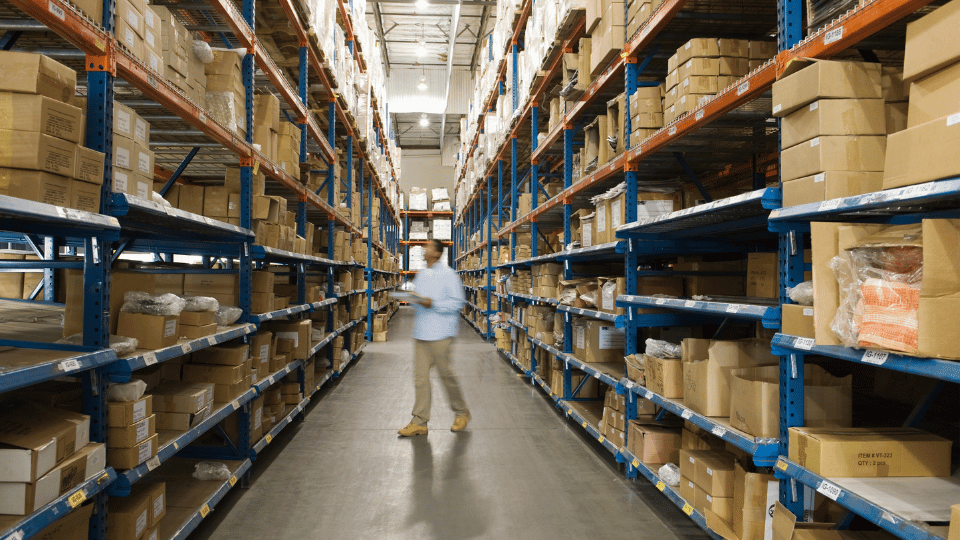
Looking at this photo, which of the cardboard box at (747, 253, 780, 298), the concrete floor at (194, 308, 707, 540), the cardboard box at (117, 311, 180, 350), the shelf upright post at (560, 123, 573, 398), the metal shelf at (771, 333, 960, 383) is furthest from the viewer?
the shelf upright post at (560, 123, 573, 398)

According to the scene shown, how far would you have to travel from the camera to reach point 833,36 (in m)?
2.05

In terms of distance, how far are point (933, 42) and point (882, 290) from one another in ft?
2.57

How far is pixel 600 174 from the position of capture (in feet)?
14.9

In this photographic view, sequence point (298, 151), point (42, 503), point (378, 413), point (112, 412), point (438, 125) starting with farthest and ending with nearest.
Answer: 1. point (438, 125)
2. point (378, 413)
3. point (298, 151)
4. point (112, 412)
5. point (42, 503)

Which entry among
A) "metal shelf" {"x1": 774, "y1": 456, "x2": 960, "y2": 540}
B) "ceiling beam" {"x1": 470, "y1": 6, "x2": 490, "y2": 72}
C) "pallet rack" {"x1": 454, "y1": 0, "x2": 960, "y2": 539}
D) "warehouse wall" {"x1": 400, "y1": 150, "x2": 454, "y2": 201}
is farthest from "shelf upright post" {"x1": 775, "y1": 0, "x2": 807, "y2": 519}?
"warehouse wall" {"x1": 400, "y1": 150, "x2": 454, "y2": 201}

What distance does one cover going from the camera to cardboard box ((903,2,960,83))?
1.59m

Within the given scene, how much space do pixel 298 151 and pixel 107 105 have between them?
3.16 m

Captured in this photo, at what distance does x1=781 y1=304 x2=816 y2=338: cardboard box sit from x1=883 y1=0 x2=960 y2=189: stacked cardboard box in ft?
1.84

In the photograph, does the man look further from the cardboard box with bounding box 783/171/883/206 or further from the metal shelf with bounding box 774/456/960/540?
the cardboard box with bounding box 783/171/883/206

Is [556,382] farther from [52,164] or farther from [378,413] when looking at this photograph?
[52,164]

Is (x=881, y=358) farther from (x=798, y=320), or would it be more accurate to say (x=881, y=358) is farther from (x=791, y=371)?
(x=791, y=371)

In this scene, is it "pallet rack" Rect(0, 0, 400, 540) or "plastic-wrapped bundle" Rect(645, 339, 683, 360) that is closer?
"pallet rack" Rect(0, 0, 400, 540)

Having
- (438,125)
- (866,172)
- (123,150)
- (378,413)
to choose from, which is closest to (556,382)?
(378,413)

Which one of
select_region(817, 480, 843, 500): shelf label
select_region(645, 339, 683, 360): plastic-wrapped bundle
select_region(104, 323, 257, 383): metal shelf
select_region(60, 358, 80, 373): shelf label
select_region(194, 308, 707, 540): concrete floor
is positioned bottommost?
select_region(194, 308, 707, 540): concrete floor
